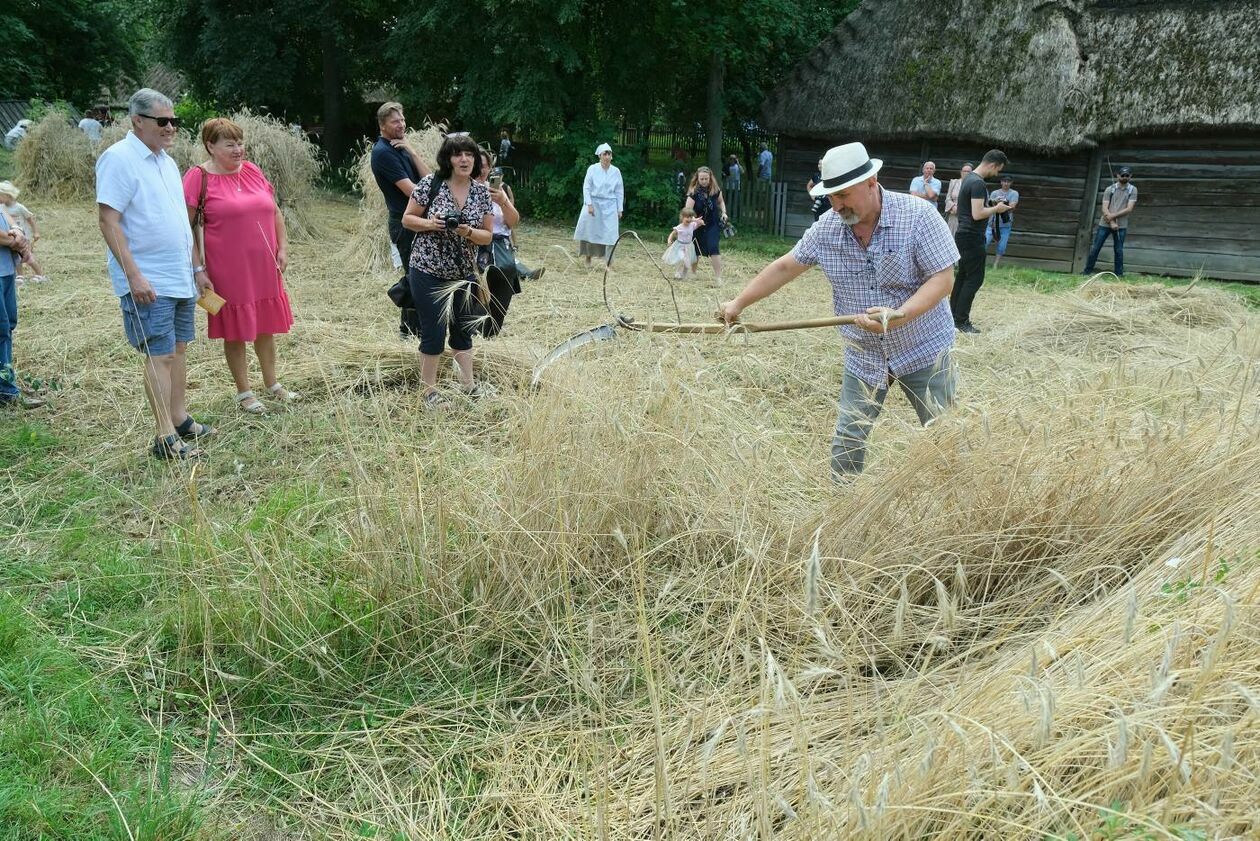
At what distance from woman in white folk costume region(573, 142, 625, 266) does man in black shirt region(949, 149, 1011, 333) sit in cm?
430

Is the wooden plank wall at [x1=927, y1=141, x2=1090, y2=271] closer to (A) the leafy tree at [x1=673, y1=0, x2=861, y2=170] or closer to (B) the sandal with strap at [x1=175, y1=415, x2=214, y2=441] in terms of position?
(A) the leafy tree at [x1=673, y1=0, x2=861, y2=170]

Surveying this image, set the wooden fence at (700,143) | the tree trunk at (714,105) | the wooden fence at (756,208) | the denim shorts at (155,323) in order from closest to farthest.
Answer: the denim shorts at (155,323) → the wooden fence at (756,208) → the tree trunk at (714,105) → the wooden fence at (700,143)

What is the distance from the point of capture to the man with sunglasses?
4.00 m

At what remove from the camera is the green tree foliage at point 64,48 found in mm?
26922

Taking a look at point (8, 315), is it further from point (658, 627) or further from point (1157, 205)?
point (1157, 205)

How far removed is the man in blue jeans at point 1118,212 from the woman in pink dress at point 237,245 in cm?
1190

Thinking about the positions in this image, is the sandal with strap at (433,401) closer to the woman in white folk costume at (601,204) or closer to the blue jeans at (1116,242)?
the woman in white folk costume at (601,204)

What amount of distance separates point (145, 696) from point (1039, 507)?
267cm

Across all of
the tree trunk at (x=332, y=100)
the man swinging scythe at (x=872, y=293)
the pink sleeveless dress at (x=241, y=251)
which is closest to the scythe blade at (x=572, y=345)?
the man swinging scythe at (x=872, y=293)

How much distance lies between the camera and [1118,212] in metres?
12.9

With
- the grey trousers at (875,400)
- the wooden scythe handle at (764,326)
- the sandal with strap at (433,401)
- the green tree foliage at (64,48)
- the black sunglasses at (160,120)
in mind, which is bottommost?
the sandal with strap at (433,401)

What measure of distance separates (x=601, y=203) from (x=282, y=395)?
6.68 meters

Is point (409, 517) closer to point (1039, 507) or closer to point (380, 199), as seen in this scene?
point (1039, 507)

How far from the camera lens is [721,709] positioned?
2.38m
